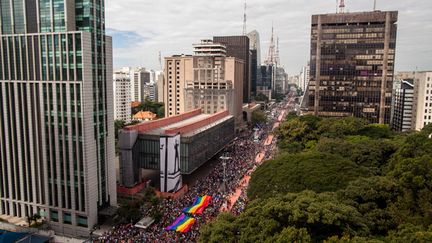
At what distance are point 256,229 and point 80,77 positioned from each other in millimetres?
24880

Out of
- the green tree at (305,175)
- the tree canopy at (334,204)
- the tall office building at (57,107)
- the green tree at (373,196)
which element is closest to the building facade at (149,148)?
the tall office building at (57,107)

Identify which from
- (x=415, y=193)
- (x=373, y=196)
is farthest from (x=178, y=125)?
(x=415, y=193)

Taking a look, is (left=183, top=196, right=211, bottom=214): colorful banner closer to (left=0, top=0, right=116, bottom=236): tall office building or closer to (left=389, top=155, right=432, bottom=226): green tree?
(left=0, top=0, right=116, bottom=236): tall office building

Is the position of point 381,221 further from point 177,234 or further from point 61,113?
point 61,113

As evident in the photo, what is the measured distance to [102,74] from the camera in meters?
38.1

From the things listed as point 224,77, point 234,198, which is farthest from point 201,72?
point 234,198

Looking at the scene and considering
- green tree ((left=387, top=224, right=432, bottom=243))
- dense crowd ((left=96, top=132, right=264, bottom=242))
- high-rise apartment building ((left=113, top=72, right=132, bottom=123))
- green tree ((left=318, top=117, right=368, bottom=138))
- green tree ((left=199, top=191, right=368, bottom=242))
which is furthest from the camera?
high-rise apartment building ((left=113, top=72, right=132, bottom=123))

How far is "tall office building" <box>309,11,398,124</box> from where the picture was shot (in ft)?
264

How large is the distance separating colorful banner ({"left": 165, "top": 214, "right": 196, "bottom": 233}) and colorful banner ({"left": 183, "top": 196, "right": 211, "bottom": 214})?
2.32m

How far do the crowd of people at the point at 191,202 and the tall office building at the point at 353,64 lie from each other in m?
31.4

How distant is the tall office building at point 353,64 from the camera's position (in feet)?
264

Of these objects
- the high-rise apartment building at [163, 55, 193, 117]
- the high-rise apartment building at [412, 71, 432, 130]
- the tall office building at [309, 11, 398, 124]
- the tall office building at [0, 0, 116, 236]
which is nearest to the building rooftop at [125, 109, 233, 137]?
the tall office building at [0, 0, 116, 236]

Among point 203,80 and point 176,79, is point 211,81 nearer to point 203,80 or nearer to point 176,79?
point 203,80

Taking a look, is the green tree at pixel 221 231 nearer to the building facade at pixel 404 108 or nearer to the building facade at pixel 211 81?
the building facade at pixel 211 81
